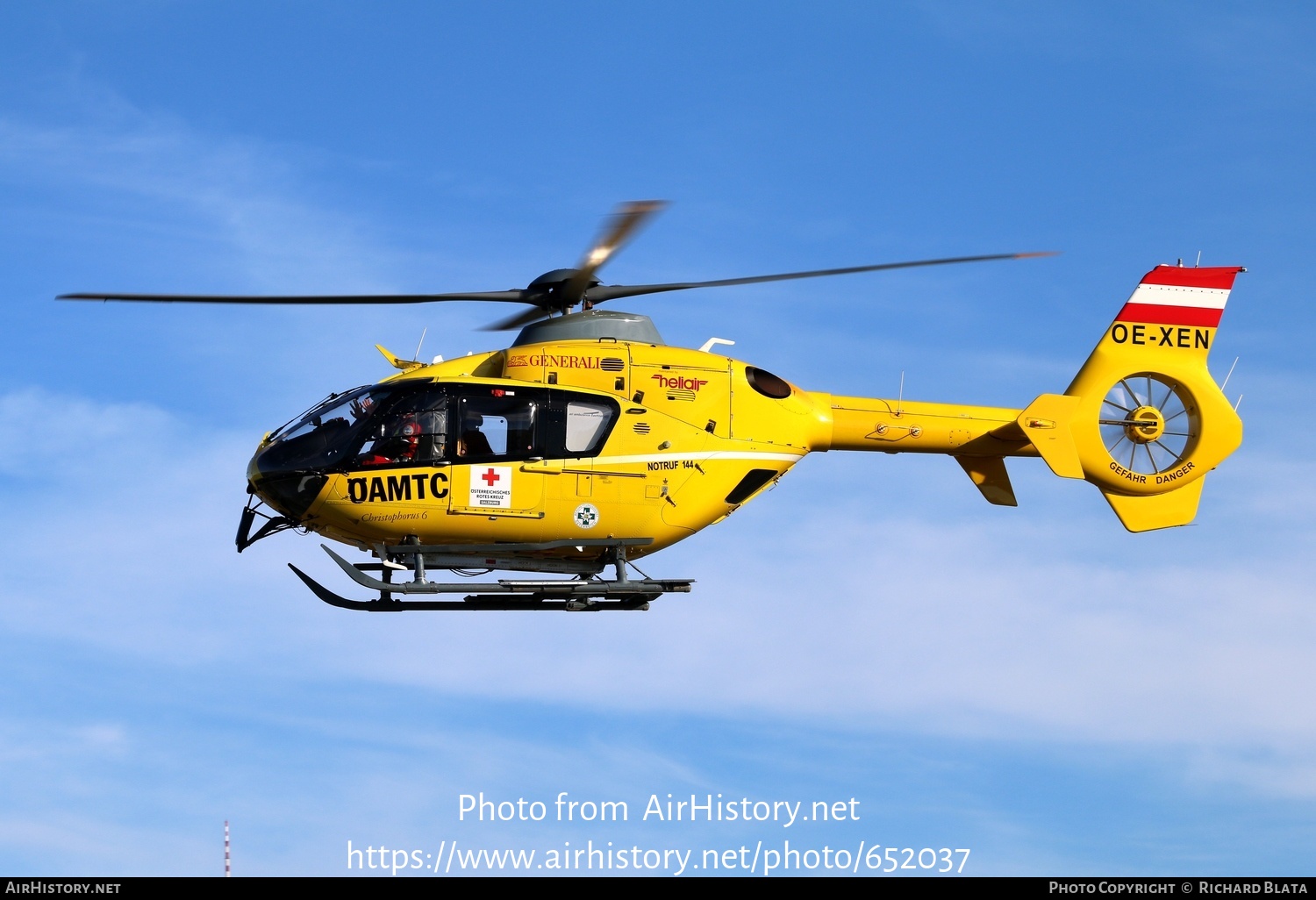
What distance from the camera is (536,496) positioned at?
24.3 meters

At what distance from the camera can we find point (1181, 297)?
29.1m

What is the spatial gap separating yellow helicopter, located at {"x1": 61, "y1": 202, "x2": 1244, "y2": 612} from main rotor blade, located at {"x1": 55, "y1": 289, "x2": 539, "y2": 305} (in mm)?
32

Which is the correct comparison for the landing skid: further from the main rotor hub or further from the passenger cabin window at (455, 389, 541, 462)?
the main rotor hub

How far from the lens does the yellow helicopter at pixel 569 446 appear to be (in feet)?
78.7

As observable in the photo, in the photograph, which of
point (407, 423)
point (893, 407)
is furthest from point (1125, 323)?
point (407, 423)

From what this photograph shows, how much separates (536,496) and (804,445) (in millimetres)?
4231

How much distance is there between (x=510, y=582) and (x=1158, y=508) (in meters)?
10.6

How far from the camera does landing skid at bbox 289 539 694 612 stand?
78.8ft

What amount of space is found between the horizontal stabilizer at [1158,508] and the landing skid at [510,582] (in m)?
7.57

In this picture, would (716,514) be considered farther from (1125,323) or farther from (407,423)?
(1125,323)

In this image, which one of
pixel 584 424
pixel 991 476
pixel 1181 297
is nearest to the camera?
pixel 584 424

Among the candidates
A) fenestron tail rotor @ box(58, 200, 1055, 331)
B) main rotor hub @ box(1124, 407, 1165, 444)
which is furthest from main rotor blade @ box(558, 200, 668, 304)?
main rotor hub @ box(1124, 407, 1165, 444)

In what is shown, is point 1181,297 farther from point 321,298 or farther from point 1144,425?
point 321,298

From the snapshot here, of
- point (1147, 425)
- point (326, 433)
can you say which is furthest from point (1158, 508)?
point (326, 433)
